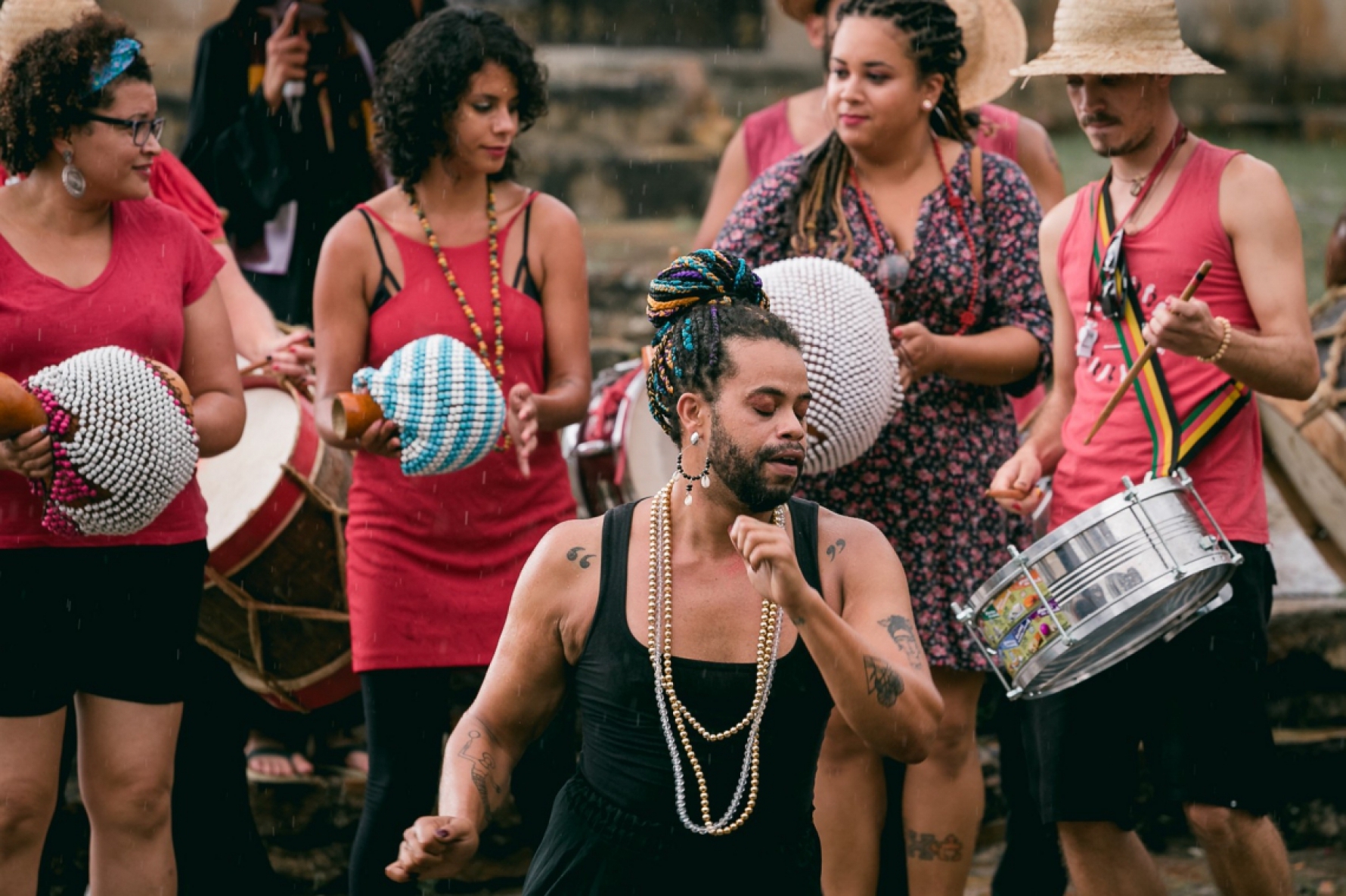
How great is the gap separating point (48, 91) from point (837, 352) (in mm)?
1803

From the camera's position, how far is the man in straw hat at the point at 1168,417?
3680 mm

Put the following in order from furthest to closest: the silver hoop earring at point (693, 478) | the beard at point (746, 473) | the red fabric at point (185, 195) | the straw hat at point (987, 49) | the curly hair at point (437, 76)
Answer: the straw hat at point (987, 49)
the red fabric at point (185, 195)
the curly hair at point (437, 76)
the silver hoop earring at point (693, 478)
the beard at point (746, 473)

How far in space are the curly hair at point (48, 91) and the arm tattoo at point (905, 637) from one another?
2103 mm

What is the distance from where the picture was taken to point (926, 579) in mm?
4172

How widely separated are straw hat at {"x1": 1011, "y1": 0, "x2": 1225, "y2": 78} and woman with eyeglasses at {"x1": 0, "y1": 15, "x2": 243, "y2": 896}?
205 centimetres

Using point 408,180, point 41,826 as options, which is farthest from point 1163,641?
point 41,826

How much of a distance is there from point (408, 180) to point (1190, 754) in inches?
89.0

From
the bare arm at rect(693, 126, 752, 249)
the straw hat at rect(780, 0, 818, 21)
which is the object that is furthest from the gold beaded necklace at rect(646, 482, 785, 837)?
the straw hat at rect(780, 0, 818, 21)

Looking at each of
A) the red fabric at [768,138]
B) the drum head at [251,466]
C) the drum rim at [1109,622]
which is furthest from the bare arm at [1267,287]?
the drum head at [251,466]

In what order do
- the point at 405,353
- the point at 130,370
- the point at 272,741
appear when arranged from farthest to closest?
1. the point at 272,741
2. the point at 405,353
3. the point at 130,370

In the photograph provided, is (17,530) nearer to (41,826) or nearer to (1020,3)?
(41,826)

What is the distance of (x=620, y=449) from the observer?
518cm

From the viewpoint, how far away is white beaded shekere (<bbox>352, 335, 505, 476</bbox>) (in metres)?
3.84

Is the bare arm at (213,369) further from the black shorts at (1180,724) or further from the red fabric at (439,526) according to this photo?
the black shorts at (1180,724)
